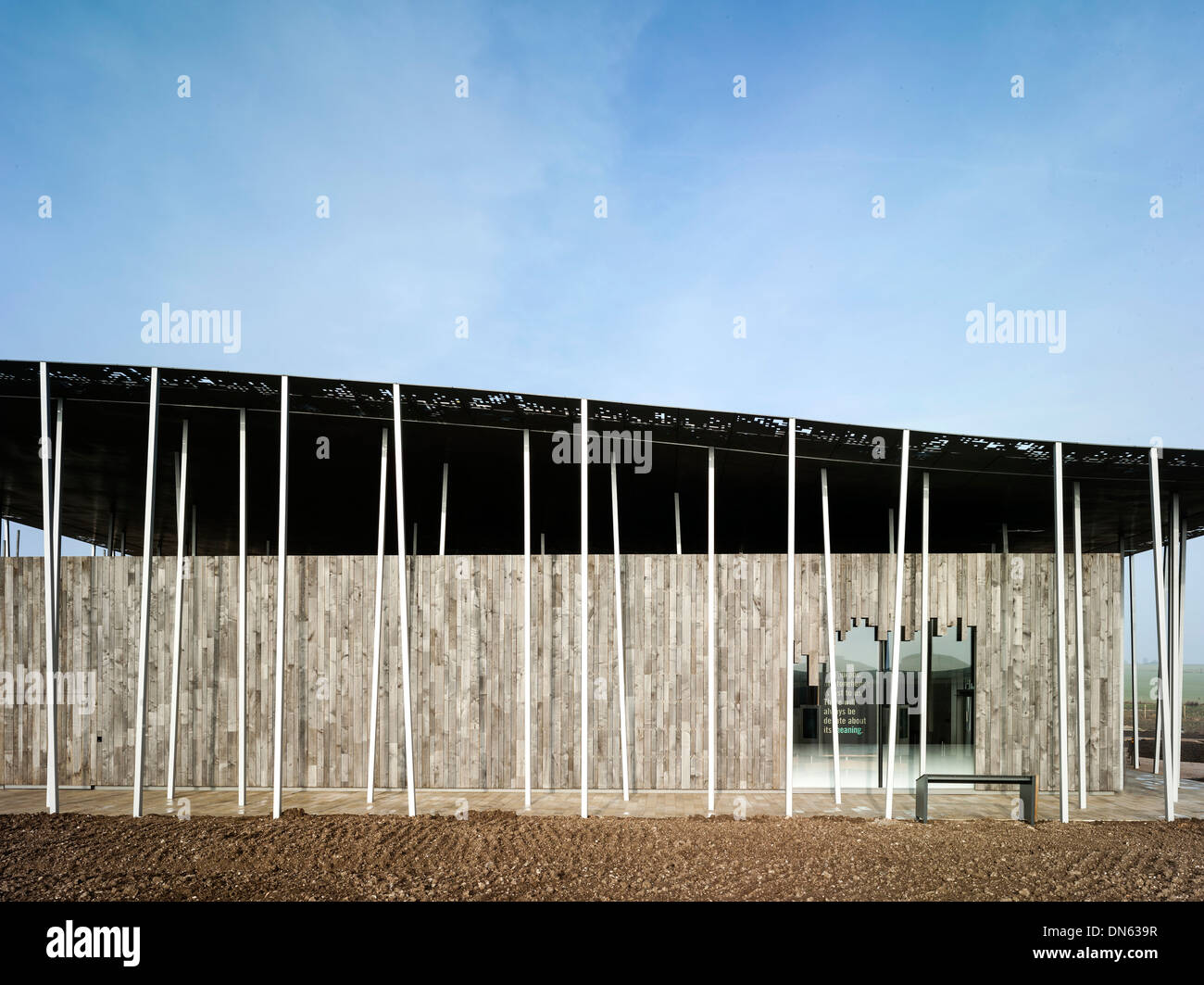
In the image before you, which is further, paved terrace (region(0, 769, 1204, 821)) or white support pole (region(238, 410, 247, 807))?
white support pole (region(238, 410, 247, 807))

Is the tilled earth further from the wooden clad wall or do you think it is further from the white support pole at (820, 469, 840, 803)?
the wooden clad wall

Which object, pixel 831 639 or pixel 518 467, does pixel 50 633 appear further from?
pixel 831 639

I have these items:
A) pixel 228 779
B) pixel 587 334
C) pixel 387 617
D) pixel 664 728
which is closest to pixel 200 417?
pixel 387 617

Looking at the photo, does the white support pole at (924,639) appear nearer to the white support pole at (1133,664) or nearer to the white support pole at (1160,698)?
the white support pole at (1160,698)

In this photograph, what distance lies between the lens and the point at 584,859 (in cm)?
814

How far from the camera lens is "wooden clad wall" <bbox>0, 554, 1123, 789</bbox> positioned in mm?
11953

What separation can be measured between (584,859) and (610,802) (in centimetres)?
298

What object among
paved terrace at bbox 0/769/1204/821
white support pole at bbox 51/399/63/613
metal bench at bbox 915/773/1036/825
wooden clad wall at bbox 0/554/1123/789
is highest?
white support pole at bbox 51/399/63/613

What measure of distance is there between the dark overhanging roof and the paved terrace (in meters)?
4.81

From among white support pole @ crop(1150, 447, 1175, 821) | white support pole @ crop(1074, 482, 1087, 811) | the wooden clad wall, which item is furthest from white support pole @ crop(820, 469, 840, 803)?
white support pole @ crop(1150, 447, 1175, 821)

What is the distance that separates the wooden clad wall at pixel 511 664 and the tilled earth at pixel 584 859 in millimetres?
2024

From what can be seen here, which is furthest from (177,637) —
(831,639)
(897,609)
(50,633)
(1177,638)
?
(1177,638)
